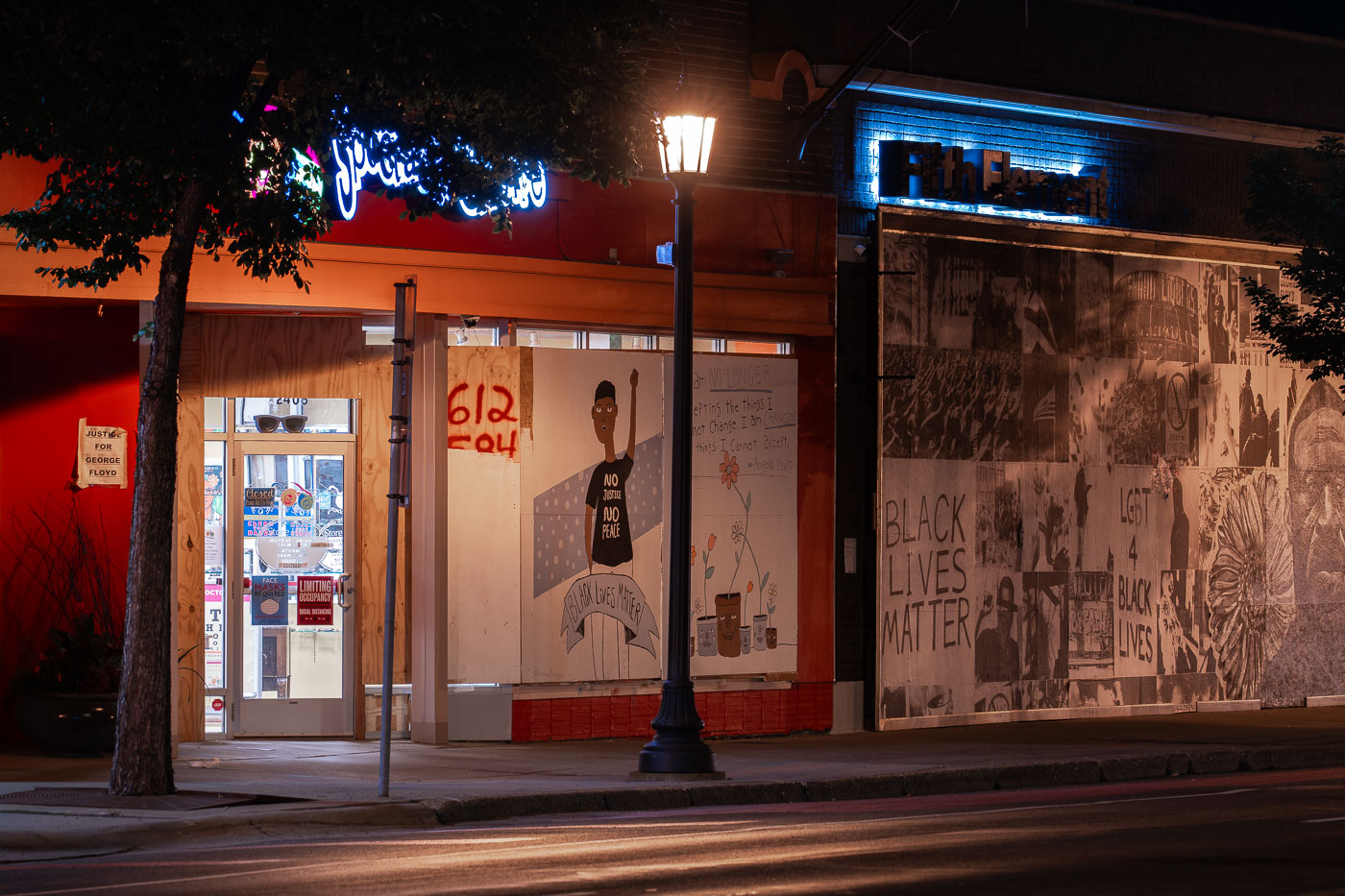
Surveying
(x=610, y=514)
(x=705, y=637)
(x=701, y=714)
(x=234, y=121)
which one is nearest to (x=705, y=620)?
(x=705, y=637)

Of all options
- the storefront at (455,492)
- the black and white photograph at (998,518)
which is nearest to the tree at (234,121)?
the storefront at (455,492)

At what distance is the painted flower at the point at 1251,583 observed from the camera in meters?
21.0

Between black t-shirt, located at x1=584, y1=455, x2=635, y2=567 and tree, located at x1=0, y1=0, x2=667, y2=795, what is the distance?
386 centimetres

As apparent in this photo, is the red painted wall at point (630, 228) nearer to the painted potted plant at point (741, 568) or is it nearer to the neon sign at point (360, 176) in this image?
the neon sign at point (360, 176)

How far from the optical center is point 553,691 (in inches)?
648

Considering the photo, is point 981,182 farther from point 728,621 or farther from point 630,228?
point 728,621

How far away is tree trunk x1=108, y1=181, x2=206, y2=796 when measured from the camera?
11.6m

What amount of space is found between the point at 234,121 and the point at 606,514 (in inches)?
230

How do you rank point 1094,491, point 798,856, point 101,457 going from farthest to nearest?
point 1094,491 → point 101,457 → point 798,856

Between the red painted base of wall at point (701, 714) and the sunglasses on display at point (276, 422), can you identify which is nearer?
the sunglasses on display at point (276, 422)

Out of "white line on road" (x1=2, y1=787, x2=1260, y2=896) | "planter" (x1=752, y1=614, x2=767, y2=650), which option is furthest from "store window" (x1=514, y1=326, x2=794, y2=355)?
"white line on road" (x1=2, y1=787, x2=1260, y2=896)

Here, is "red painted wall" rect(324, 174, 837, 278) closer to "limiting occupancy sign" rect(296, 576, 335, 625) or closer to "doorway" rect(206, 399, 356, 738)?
"doorway" rect(206, 399, 356, 738)

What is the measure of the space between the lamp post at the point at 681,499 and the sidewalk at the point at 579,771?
1.22ft

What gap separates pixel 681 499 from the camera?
13.9 m
